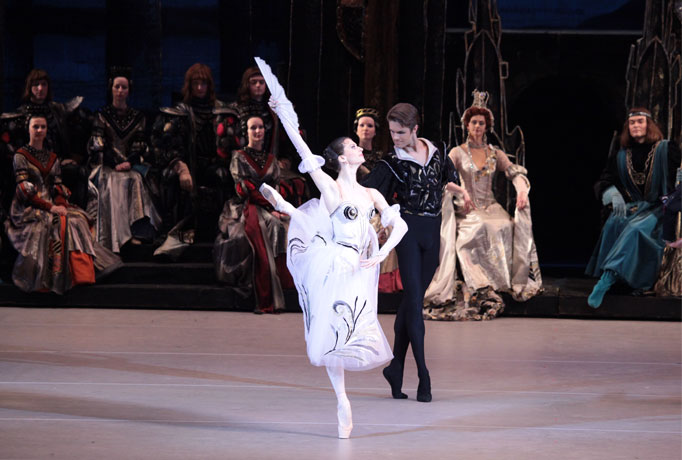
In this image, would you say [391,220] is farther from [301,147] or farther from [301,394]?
[301,394]

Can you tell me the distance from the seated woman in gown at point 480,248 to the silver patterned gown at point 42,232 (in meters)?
2.40

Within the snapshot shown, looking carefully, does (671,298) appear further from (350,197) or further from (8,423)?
(8,423)

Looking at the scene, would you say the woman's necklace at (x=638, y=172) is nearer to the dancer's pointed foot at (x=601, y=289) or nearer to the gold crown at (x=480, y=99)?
the dancer's pointed foot at (x=601, y=289)

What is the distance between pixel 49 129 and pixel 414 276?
4.18 meters

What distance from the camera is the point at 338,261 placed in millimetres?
4312

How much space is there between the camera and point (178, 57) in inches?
396

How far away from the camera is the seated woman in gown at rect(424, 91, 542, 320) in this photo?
24.6ft

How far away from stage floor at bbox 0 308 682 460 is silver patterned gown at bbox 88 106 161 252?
103 cm

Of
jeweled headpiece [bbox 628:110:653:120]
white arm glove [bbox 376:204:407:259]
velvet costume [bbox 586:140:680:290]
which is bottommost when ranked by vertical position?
velvet costume [bbox 586:140:680:290]

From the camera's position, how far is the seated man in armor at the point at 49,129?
8.16 m

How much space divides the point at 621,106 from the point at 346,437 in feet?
20.5

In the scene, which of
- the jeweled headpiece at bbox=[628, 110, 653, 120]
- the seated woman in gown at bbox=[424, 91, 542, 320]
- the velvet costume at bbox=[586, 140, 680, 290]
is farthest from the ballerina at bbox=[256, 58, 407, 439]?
the jeweled headpiece at bbox=[628, 110, 653, 120]

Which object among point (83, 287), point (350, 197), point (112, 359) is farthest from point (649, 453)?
point (83, 287)

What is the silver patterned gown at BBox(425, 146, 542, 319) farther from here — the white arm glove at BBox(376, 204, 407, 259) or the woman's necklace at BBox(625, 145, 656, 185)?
the white arm glove at BBox(376, 204, 407, 259)
